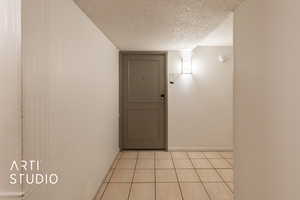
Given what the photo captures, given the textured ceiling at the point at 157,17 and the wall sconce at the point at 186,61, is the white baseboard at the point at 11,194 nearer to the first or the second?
the textured ceiling at the point at 157,17

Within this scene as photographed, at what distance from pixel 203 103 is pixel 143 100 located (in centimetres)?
130

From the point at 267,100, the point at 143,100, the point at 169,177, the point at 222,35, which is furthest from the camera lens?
the point at 143,100

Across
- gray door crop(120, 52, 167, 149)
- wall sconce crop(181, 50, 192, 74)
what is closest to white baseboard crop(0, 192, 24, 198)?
gray door crop(120, 52, 167, 149)

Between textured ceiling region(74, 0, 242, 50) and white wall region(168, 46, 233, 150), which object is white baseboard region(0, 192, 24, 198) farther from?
white wall region(168, 46, 233, 150)

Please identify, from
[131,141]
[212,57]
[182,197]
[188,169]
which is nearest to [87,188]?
[182,197]

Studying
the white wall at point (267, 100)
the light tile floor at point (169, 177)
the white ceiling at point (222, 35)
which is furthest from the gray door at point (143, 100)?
the white wall at point (267, 100)

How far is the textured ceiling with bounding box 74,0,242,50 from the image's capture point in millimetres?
1945

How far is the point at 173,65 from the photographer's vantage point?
447cm

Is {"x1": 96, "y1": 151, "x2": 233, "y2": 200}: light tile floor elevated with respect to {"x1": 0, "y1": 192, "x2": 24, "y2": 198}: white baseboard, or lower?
lower

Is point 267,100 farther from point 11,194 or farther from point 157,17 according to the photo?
point 11,194

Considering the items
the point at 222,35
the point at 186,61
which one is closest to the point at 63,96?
the point at 222,35

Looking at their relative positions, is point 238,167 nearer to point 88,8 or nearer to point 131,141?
point 88,8

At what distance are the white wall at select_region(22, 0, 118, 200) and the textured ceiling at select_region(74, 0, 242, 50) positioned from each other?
0.20 meters

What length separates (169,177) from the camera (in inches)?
Result: 123
